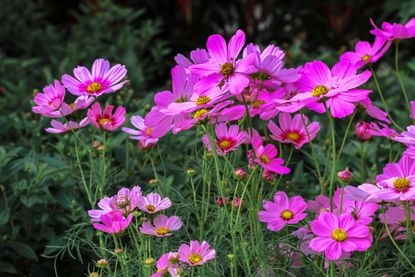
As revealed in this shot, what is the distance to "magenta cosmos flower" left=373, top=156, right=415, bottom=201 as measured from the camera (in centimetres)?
128

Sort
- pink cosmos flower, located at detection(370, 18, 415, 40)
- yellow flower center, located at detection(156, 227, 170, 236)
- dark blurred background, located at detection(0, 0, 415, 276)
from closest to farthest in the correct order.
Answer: yellow flower center, located at detection(156, 227, 170, 236), pink cosmos flower, located at detection(370, 18, 415, 40), dark blurred background, located at detection(0, 0, 415, 276)

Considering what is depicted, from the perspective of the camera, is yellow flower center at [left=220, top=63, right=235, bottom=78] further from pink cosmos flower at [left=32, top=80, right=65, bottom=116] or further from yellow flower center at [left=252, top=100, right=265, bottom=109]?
pink cosmos flower at [left=32, top=80, right=65, bottom=116]

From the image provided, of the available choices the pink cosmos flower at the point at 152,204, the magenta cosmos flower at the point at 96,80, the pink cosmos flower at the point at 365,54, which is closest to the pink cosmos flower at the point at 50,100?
the magenta cosmos flower at the point at 96,80

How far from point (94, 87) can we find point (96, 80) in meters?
0.03

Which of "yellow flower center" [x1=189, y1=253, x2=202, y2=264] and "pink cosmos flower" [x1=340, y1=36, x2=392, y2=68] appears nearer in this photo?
"yellow flower center" [x1=189, y1=253, x2=202, y2=264]

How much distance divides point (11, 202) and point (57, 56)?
1.94 metres

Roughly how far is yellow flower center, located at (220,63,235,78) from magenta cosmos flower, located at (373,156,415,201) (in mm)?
333

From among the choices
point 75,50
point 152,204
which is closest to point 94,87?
point 152,204

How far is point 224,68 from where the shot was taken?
1313mm

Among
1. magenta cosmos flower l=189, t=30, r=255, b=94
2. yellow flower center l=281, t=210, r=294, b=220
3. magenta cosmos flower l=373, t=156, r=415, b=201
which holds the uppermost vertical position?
magenta cosmos flower l=189, t=30, r=255, b=94

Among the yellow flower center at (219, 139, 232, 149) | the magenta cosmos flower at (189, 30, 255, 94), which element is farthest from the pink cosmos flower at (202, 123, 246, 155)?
the magenta cosmos flower at (189, 30, 255, 94)

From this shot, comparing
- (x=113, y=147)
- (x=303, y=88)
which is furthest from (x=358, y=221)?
(x=113, y=147)

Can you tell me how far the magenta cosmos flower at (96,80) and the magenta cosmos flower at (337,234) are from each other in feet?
1.55

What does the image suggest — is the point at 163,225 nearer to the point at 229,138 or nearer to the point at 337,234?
the point at 229,138
